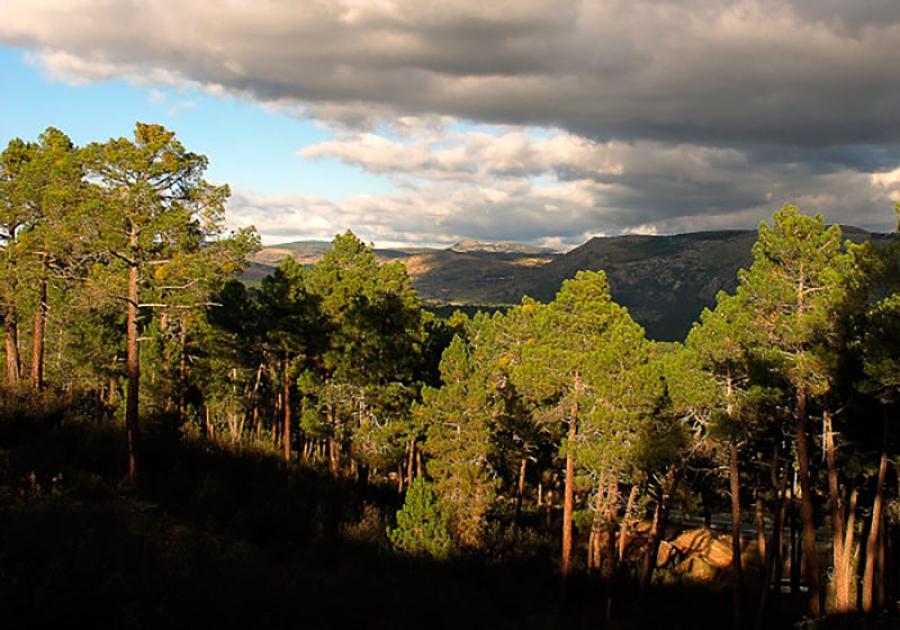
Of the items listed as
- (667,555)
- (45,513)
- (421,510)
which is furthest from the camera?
(667,555)

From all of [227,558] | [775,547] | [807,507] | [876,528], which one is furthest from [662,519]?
[227,558]

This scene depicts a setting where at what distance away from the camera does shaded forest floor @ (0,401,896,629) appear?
9867 mm

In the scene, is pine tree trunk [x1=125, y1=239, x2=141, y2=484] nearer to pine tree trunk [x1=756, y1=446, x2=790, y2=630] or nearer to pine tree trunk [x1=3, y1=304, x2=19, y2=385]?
pine tree trunk [x1=3, y1=304, x2=19, y2=385]

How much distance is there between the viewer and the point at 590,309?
24.7 meters

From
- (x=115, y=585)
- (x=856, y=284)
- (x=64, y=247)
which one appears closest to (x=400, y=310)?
(x=64, y=247)

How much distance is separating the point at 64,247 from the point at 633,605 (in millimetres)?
25112

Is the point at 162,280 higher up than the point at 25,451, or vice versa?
the point at 162,280

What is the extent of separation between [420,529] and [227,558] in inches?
404

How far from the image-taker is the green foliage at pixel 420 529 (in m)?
22.7

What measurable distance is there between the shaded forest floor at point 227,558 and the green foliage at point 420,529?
0.56 metres

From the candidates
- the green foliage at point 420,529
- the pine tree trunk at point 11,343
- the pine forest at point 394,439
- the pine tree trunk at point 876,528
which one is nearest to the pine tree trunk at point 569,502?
the pine forest at point 394,439

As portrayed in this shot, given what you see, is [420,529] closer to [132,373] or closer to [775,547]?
[132,373]

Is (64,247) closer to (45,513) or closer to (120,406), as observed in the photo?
(45,513)

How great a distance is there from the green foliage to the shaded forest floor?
22.0 inches
